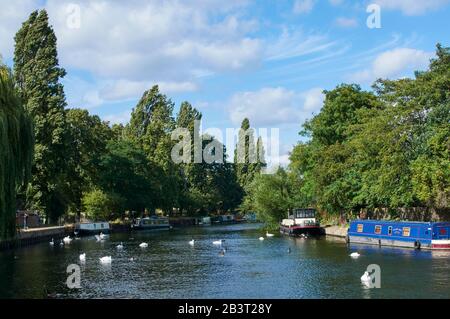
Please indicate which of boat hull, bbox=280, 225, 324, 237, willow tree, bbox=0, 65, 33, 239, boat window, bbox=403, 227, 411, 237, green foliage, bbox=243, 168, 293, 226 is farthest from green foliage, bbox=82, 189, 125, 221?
boat window, bbox=403, 227, 411, 237

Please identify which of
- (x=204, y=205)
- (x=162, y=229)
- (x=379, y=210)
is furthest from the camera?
(x=204, y=205)

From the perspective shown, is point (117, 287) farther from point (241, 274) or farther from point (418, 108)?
point (418, 108)

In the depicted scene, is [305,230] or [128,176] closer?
[305,230]

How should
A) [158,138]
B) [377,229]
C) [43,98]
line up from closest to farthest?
[377,229] → [43,98] → [158,138]

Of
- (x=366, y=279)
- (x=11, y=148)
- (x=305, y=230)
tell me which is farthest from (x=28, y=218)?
(x=366, y=279)

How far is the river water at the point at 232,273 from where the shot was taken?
3356 centimetres

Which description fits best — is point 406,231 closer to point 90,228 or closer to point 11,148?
point 11,148

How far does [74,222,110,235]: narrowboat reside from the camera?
93.8 m

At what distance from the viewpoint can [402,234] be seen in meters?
56.9

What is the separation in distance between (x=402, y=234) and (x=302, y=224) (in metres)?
24.3

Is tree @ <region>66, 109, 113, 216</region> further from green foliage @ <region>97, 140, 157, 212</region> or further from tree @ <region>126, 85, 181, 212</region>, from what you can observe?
tree @ <region>126, 85, 181, 212</region>

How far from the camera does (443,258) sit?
45312 mm
